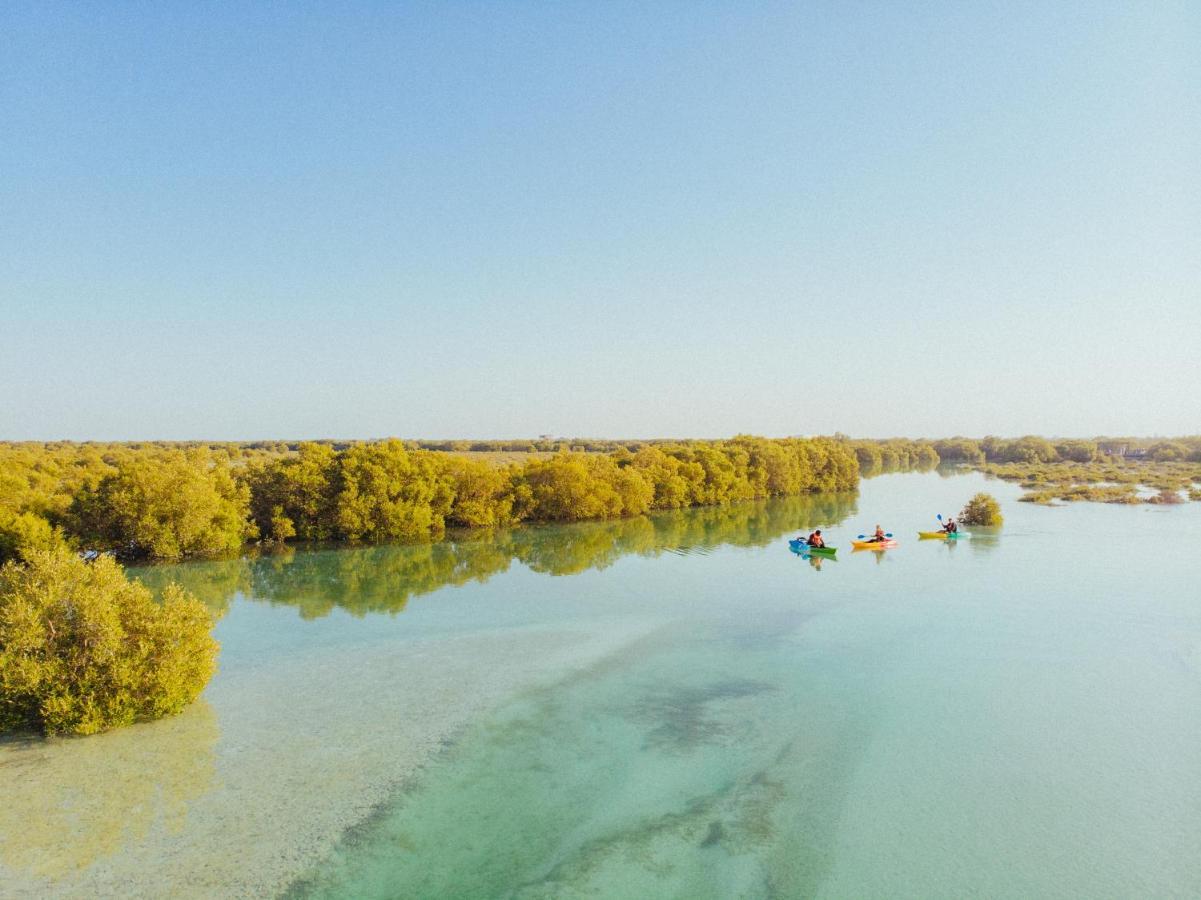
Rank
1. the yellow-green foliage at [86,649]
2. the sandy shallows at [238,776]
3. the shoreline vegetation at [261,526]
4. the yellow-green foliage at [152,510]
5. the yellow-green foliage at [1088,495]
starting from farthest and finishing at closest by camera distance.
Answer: the yellow-green foliage at [1088,495], the yellow-green foliage at [152,510], the shoreline vegetation at [261,526], the yellow-green foliage at [86,649], the sandy shallows at [238,776]

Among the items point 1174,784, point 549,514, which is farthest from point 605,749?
point 549,514

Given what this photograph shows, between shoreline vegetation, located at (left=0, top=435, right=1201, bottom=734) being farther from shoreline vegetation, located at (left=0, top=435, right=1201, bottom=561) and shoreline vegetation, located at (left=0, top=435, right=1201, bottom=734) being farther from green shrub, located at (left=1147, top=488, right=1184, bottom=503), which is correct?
green shrub, located at (left=1147, top=488, right=1184, bottom=503)

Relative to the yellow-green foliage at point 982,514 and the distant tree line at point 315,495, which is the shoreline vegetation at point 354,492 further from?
the yellow-green foliage at point 982,514

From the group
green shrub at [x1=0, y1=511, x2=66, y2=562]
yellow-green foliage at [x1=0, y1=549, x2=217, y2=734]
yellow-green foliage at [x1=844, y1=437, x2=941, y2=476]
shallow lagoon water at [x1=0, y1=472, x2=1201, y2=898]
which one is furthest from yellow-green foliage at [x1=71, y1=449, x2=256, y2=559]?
yellow-green foliage at [x1=844, y1=437, x2=941, y2=476]

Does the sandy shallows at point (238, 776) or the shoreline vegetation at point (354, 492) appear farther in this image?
the shoreline vegetation at point (354, 492)

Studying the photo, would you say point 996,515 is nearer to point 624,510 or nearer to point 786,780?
point 624,510

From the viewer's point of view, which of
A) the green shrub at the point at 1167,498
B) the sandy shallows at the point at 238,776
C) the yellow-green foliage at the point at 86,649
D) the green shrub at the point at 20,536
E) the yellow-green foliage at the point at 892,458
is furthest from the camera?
the yellow-green foliage at the point at 892,458

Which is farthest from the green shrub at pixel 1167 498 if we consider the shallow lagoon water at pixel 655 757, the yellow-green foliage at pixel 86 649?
the yellow-green foliage at pixel 86 649
